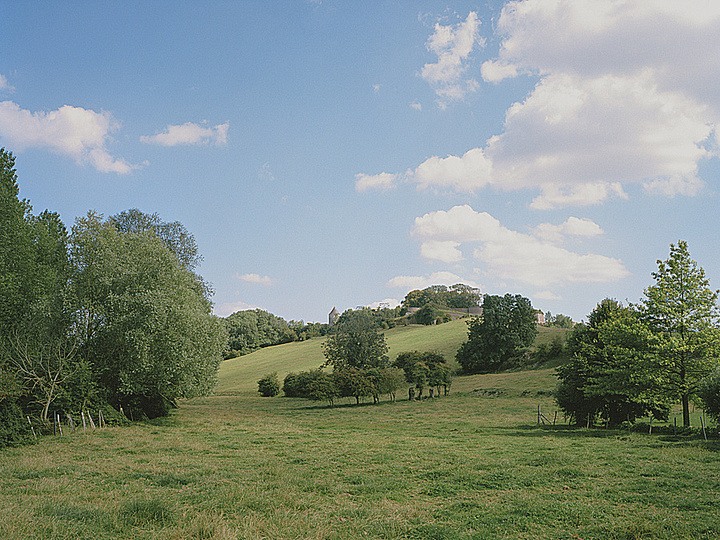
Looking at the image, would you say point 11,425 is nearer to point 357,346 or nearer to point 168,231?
point 168,231

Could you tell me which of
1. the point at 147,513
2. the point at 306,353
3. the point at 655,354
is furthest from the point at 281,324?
the point at 147,513

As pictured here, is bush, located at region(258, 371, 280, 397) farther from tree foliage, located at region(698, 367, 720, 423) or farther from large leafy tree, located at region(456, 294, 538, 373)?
tree foliage, located at region(698, 367, 720, 423)

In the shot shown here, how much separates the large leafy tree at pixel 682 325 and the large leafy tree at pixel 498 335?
162 ft

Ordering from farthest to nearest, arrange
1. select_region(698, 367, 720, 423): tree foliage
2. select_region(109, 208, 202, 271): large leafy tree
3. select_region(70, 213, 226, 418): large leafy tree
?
1. select_region(109, 208, 202, 271): large leafy tree
2. select_region(70, 213, 226, 418): large leafy tree
3. select_region(698, 367, 720, 423): tree foliage

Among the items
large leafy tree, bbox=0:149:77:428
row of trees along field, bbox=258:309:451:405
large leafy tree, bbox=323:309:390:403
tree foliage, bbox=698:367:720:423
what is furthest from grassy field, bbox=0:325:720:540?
large leafy tree, bbox=323:309:390:403

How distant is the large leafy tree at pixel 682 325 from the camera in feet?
75.4

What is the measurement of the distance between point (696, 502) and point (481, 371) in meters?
66.2

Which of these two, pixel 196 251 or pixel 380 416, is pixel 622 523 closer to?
pixel 380 416

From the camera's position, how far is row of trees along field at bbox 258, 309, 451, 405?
156 ft

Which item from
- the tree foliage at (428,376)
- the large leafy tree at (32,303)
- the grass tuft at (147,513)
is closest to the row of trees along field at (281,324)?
the tree foliage at (428,376)

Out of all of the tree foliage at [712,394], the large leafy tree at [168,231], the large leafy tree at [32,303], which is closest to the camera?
the tree foliage at [712,394]

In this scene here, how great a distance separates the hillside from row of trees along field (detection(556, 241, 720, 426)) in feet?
123

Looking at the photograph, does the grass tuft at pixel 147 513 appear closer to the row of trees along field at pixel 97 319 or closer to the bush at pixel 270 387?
the row of trees along field at pixel 97 319

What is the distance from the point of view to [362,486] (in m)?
12.0
